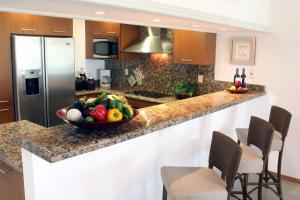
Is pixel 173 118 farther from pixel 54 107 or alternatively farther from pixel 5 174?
pixel 54 107

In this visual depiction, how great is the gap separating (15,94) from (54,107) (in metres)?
0.59

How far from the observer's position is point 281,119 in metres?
2.96

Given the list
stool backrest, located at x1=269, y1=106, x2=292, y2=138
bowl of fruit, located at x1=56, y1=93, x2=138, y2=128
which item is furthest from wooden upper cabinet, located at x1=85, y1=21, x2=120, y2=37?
bowl of fruit, located at x1=56, y1=93, x2=138, y2=128

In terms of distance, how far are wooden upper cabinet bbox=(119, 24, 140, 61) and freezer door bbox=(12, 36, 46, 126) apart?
1337 millimetres

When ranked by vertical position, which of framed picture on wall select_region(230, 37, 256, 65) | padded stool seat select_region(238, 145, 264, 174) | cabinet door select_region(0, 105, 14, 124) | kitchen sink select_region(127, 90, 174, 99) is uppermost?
framed picture on wall select_region(230, 37, 256, 65)

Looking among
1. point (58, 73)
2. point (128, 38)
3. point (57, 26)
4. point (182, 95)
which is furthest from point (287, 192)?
point (57, 26)

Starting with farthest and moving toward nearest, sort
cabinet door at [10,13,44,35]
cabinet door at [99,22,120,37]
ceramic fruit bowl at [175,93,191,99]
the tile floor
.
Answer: cabinet door at [99,22,120,37] → ceramic fruit bowl at [175,93,191,99] → cabinet door at [10,13,44,35] → the tile floor

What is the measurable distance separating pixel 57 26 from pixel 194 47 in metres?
1.99

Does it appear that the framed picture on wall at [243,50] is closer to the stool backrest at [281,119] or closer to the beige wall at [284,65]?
the beige wall at [284,65]

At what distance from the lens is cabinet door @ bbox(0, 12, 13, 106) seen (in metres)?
3.69

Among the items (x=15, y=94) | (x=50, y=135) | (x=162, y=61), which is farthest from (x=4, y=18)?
(x=50, y=135)

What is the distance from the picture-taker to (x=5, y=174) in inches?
74.5

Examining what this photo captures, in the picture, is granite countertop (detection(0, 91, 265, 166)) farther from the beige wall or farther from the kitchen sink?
the kitchen sink

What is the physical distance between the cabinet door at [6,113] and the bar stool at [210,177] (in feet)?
8.69
